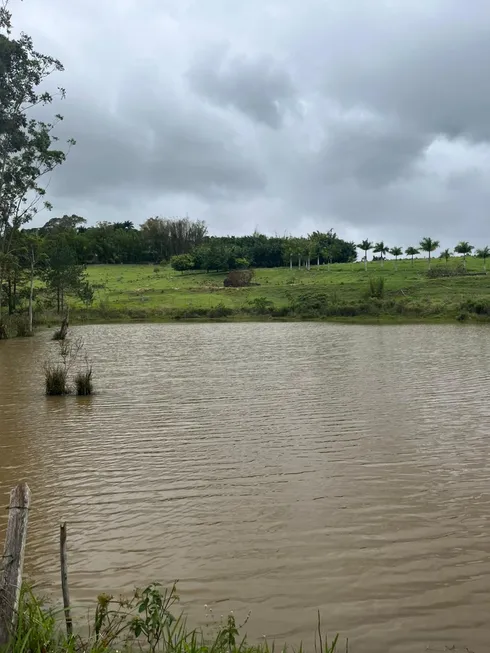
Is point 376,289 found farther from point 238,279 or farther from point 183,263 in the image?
point 183,263

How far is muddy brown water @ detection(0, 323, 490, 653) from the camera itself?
16.5 ft

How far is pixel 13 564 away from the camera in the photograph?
371 centimetres

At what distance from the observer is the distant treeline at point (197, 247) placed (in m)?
96.1

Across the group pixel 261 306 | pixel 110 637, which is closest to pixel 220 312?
pixel 261 306

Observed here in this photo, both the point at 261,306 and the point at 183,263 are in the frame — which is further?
the point at 183,263

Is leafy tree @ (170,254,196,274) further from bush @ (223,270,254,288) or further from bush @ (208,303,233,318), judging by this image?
bush @ (208,303,233,318)

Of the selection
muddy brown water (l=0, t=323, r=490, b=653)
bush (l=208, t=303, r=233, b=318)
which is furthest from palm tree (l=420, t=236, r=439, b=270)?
muddy brown water (l=0, t=323, r=490, b=653)

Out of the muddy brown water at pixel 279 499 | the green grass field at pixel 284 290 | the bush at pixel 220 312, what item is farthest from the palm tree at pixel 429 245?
the muddy brown water at pixel 279 499

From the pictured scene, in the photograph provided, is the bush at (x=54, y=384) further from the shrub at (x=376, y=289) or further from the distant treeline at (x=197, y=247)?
the distant treeline at (x=197, y=247)

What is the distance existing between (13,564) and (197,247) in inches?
4082

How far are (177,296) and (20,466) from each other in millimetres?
61972

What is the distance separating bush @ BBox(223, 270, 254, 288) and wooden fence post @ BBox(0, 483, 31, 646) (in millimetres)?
75818

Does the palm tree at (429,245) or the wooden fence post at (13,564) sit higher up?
the palm tree at (429,245)

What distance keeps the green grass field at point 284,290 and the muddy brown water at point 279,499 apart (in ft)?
139
